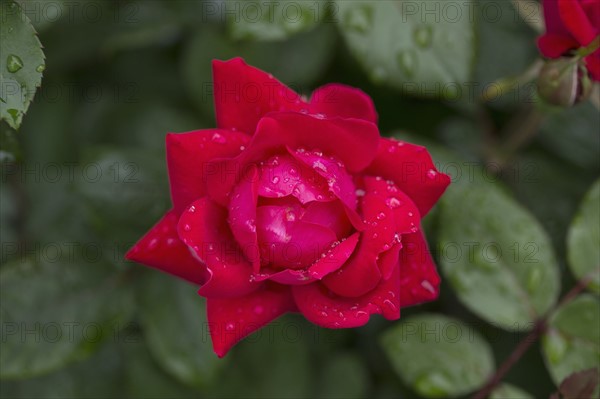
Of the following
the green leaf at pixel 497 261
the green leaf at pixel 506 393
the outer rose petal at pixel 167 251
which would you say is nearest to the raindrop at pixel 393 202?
the outer rose petal at pixel 167 251

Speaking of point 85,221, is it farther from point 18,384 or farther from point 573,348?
point 573,348

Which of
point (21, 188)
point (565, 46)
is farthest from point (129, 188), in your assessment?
point (565, 46)

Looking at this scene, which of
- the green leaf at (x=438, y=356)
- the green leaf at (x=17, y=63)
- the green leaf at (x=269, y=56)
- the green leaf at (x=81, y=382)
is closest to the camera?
the green leaf at (x=17, y=63)

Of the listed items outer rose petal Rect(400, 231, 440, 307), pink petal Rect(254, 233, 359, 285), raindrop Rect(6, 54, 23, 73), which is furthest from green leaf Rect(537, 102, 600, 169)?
raindrop Rect(6, 54, 23, 73)

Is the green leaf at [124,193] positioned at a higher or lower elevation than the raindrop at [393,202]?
lower

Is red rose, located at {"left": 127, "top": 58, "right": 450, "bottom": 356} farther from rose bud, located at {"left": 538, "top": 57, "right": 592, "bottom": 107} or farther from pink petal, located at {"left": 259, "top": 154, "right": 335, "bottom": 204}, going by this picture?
rose bud, located at {"left": 538, "top": 57, "right": 592, "bottom": 107}

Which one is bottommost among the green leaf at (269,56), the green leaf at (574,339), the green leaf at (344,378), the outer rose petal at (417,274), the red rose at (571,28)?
the green leaf at (344,378)

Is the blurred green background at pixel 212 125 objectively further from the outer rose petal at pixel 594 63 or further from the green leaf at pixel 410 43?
the outer rose petal at pixel 594 63

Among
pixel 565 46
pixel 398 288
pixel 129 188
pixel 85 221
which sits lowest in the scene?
pixel 85 221
